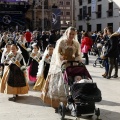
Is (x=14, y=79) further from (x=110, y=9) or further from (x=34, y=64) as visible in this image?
(x=110, y=9)

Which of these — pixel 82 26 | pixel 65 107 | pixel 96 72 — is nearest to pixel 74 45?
pixel 65 107

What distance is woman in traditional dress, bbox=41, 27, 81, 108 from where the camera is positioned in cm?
633

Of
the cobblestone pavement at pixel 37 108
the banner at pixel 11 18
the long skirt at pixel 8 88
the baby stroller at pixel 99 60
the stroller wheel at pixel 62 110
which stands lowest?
the cobblestone pavement at pixel 37 108

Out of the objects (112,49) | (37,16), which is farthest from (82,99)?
(37,16)

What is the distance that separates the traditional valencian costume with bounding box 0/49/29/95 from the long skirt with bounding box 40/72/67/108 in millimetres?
1228

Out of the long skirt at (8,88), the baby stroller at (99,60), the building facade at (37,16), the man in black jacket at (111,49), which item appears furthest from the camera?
the building facade at (37,16)

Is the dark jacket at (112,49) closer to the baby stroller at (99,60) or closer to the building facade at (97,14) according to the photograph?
the baby stroller at (99,60)

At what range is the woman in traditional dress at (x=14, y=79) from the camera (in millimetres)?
7547

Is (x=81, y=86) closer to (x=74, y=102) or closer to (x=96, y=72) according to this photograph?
(x=74, y=102)

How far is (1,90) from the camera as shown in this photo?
7734mm

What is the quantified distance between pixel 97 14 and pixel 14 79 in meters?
34.0

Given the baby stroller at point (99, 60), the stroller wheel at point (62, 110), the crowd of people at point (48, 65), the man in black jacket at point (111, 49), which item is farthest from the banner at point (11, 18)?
the stroller wheel at point (62, 110)

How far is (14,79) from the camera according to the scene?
7.58m

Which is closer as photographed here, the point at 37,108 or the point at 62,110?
the point at 62,110
